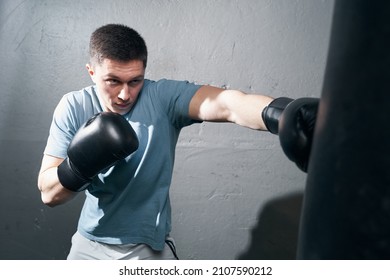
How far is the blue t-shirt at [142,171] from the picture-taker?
1418 mm

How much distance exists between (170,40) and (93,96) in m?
0.64

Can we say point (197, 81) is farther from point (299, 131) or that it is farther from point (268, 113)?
point (299, 131)

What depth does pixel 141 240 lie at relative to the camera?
1.43 meters

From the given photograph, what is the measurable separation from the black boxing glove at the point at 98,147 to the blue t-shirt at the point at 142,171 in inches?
5.8

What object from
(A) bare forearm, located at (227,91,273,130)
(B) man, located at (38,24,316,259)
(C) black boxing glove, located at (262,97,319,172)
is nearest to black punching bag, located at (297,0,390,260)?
(C) black boxing glove, located at (262,97,319,172)

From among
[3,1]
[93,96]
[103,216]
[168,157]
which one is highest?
[3,1]

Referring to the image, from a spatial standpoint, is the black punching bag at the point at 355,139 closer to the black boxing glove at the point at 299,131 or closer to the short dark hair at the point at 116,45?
the black boxing glove at the point at 299,131

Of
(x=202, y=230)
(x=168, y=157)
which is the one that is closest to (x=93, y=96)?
(x=168, y=157)

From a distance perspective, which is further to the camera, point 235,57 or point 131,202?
point 235,57

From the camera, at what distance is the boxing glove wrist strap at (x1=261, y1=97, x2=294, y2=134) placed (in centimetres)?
107

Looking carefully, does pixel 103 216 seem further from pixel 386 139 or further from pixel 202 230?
pixel 386 139

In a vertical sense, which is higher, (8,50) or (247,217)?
(8,50)
